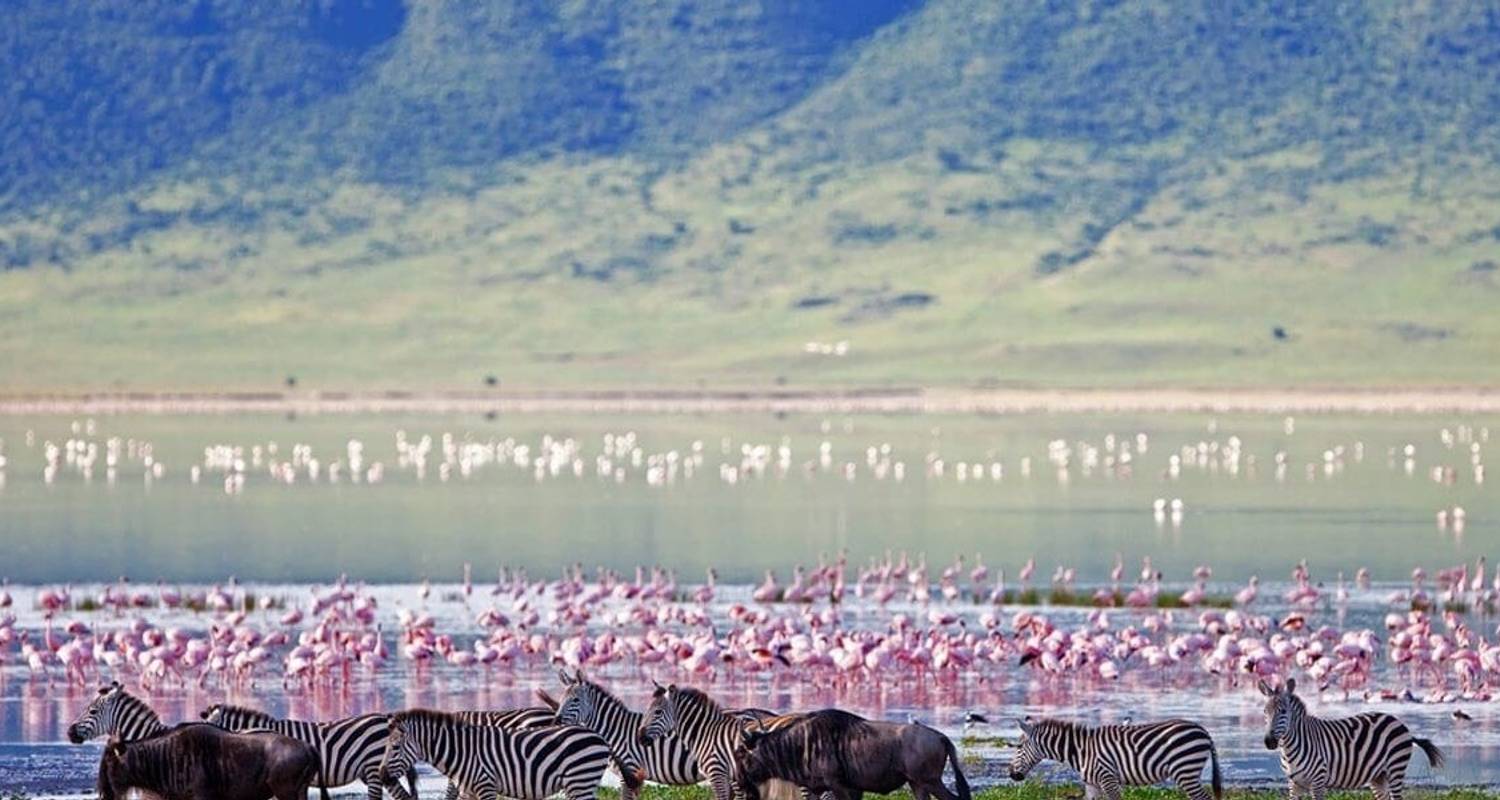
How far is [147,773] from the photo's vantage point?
587 inches

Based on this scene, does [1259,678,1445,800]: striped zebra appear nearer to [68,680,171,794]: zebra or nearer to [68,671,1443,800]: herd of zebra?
[68,671,1443,800]: herd of zebra

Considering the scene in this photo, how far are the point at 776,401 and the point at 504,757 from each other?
3457 inches

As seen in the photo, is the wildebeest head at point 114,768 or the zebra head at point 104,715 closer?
the wildebeest head at point 114,768

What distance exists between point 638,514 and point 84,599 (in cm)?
1785

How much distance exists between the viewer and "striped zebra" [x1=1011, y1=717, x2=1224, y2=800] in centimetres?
1669

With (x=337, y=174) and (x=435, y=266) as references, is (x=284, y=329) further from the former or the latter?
(x=337, y=174)

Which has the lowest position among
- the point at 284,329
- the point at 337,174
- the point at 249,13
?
the point at 284,329

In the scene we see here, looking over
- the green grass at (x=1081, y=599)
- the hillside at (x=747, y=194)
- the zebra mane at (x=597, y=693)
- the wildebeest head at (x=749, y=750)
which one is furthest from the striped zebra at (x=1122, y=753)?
the hillside at (x=747, y=194)

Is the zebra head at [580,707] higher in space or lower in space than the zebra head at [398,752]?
higher

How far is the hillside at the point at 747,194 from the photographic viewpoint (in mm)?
112562

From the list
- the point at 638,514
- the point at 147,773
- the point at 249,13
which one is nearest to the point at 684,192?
the point at 249,13

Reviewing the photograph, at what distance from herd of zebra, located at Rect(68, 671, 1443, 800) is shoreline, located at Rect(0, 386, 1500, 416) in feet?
267

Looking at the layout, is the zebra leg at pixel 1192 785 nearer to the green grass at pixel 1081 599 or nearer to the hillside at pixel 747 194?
the green grass at pixel 1081 599

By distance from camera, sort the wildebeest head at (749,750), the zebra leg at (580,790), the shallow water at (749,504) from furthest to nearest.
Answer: the shallow water at (749,504), the zebra leg at (580,790), the wildebeest head at (749,750)
